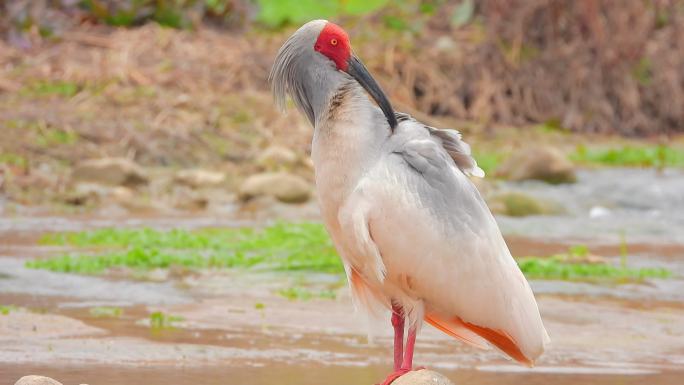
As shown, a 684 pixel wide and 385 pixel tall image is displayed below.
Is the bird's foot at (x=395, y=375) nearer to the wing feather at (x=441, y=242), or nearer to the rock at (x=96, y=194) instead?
the wing feather at (x=441, y=242)

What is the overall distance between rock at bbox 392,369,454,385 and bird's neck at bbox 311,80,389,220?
0.77 m

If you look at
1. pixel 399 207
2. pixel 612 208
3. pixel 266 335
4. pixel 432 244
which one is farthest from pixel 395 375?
pixel 612 208

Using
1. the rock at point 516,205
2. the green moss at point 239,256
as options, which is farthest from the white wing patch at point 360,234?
the rock at point 516,205

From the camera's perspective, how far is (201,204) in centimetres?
1470

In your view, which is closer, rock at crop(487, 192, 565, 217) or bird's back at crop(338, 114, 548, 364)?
bird's back at crop(338, 114, 548, 364)

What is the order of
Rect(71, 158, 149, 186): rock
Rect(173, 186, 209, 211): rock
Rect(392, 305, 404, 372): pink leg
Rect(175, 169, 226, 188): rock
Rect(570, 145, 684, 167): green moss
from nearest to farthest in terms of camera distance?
Rect(392, 305, 404, 372): pink leg < Rect(173, 186, 209, 211): rock < Rect(71, 158, 149, 186): rock < Rect(175, 169, 226, 188): rock < Rect(570, 145, 684, 167): green moss

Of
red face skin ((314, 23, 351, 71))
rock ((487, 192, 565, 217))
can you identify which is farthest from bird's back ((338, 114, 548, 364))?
rock ((487, 192, 565, 217))

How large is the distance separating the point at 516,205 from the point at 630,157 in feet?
12.5

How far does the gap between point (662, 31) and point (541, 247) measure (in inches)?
325

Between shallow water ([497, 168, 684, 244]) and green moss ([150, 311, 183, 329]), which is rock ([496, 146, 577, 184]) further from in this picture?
green moss ([150, 311, 183, 329])

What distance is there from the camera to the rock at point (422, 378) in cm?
612

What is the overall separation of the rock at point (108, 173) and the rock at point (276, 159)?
1.67 metres

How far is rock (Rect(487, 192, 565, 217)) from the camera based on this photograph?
1498cm

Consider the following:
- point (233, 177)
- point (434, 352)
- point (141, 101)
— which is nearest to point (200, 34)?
point (141, 101)
